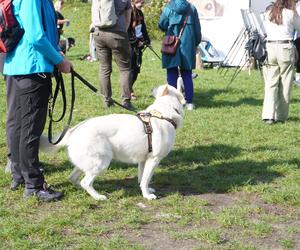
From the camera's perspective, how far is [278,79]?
26.4 ft

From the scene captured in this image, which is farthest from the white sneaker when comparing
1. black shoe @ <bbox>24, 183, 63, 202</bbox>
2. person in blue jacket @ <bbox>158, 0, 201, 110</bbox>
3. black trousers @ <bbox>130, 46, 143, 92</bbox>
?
black shoe @ <bbox>24, 183, 63, 202</bbox>

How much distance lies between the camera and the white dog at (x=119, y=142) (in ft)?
15.5

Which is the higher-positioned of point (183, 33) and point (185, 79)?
point (183, 33)

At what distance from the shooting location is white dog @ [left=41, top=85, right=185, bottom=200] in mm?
4738

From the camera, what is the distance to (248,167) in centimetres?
600

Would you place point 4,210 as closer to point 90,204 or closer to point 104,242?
point 90,204

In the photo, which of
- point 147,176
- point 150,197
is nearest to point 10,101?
point 147,176

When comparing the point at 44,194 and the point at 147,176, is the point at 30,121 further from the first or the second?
the point at 147,176

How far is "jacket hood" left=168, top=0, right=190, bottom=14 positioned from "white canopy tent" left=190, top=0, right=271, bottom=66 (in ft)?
20.9

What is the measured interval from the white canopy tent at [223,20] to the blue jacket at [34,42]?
36.3 feet

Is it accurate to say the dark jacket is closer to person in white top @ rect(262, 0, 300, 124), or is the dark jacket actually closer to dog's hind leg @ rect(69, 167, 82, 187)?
person in white top @ rect(262, 0, 300, 124)

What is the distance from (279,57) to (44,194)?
4.43 metres

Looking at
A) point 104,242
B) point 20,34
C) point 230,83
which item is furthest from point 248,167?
point 230,83

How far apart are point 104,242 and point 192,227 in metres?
0.76
